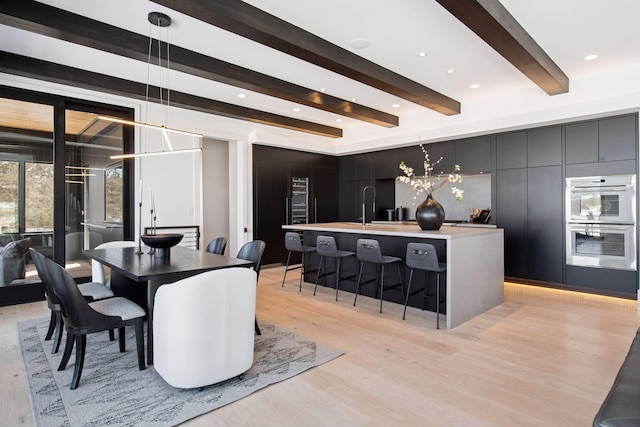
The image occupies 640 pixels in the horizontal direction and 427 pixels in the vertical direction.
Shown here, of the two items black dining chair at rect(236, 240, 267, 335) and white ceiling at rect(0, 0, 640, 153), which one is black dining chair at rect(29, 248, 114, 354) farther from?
white ceiling at rect(0, 0, 640, 153)

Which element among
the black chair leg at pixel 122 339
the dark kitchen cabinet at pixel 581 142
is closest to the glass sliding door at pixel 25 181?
the black chair leg at pixel 122 339

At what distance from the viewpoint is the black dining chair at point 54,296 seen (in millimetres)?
2764

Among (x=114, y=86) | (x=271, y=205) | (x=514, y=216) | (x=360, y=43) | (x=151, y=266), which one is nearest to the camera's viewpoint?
(x=151, y=266)

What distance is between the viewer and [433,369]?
272 cm

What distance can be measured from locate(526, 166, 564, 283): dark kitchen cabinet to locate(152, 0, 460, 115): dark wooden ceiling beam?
2.21 meters

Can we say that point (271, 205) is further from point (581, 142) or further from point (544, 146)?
point (581, 142)

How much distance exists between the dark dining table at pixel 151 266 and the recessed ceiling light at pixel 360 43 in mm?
2508

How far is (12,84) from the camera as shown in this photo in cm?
434

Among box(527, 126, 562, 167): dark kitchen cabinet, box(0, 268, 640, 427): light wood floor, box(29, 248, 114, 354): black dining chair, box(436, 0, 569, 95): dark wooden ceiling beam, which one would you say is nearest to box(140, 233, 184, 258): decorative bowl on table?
box(29, 248, 114, 354): black dining chair

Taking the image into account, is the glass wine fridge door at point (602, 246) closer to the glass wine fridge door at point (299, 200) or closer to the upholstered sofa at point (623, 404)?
the upholstered sofa at point (623, 404)

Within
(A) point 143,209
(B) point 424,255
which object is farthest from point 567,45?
(A) point 143,209

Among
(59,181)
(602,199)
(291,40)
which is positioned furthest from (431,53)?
(59,181)

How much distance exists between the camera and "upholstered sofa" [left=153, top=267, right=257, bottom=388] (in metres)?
2.26

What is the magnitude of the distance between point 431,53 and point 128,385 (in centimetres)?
427
